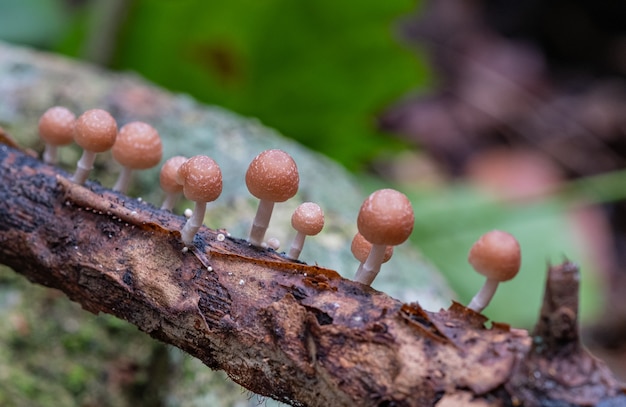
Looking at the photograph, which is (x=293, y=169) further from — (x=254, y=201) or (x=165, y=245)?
(x=254, y=201)

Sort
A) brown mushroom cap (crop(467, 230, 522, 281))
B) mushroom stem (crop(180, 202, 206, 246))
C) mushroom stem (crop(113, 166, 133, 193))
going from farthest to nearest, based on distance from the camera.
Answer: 1. mushroom stem (crop(113, 166, 133, 193))
2. mushroom stem (crop(180, 202, 206, 246))
3. brown mushroom cap (crop(467, 230, 522, 281))

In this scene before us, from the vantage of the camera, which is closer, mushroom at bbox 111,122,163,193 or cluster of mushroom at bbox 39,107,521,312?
cluster of mushroom at bbox 39,107,521,312

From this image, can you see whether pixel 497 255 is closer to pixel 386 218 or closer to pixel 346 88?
pixel 386 218

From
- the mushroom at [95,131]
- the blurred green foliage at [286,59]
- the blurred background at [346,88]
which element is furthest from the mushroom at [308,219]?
the blurred green foliage at [286,59]

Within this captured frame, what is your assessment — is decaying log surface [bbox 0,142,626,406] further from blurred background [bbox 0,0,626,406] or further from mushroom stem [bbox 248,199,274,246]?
blurred background [bbox 0,0,626,406]

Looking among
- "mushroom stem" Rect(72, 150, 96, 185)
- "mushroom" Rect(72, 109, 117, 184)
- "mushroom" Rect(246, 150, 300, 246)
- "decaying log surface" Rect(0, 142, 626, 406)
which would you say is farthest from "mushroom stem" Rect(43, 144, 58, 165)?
"mushroom" Rect(246, 150, 300, 246)

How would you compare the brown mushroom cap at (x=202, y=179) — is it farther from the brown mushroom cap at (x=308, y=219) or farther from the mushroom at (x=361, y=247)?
the mushroom at (x=361, y=247)

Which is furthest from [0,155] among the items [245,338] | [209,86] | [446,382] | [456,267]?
[456,267]
